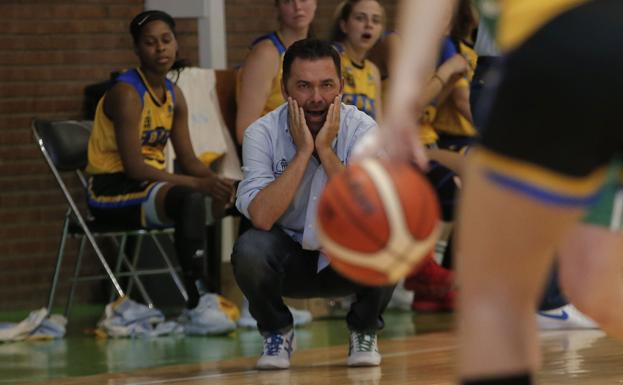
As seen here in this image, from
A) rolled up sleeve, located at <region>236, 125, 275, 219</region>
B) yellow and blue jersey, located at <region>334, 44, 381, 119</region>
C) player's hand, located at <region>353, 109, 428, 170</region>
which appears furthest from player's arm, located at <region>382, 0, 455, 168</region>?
yellow and blue jersey, located at <region>334, 44, 381, 119</region>

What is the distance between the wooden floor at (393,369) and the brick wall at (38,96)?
3098mm

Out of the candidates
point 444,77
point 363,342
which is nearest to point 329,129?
point 363,342

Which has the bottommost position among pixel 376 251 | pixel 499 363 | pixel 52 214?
pixel 52 214

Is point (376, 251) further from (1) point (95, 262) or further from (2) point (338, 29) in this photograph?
(1) point (95, 262)

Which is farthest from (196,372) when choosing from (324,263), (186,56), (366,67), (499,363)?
(186,56)

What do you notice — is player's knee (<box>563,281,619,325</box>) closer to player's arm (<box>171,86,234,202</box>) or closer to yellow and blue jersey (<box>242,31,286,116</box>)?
yellow and blue jersey (<box>242,31,286,116</box>)

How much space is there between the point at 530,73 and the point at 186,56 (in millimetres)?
7296

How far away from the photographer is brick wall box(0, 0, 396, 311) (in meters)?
8.59

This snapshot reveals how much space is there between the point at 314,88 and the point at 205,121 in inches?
103

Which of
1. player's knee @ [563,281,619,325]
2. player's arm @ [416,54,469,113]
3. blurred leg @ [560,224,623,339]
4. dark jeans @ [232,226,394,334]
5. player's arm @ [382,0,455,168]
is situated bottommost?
dark jeans @ [232,226,394,334]

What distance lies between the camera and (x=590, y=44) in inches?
86.0

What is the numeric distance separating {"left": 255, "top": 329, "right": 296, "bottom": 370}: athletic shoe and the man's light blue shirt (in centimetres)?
38

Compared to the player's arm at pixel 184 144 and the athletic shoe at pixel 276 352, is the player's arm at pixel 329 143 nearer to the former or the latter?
the athletic shoe at pixel 276 352

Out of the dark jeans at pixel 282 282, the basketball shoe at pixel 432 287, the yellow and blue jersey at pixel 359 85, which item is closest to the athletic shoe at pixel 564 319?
the basketball shoe at pixel 432 287
